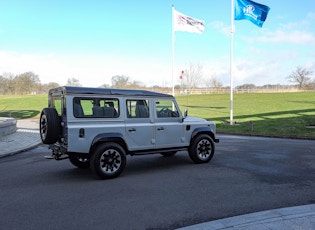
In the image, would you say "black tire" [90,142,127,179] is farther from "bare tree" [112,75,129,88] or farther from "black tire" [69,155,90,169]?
"bare tree" [112,75,129,88]

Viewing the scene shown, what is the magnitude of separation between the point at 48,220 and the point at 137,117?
137 inches

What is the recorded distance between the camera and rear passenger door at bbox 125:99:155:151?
23.8ft

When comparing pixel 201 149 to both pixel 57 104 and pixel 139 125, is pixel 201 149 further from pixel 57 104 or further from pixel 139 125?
pixel 57 104

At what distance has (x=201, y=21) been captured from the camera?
21.0 meters

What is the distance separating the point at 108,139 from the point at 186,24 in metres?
15.8

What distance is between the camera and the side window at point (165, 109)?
7785mm

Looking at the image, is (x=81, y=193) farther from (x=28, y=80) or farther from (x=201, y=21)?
(x=28, y=80)

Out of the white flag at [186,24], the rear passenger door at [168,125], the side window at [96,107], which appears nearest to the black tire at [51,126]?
the side window at [96,107]

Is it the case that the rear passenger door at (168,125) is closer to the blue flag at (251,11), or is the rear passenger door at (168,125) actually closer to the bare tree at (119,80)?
the blue flag at (251,11)

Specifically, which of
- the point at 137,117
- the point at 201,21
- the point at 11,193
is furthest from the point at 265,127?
the point at 11,193

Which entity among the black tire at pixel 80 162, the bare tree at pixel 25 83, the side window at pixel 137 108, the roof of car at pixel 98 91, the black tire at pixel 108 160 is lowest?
the black tire at pixel 80 162

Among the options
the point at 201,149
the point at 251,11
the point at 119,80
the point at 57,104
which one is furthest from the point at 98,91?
the point at 119,80

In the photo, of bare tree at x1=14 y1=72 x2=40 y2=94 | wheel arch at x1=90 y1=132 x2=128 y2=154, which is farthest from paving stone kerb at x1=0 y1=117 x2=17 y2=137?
bare tree at x1=14 y1=72 x2=40 y2=94

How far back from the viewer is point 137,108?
296 inches
